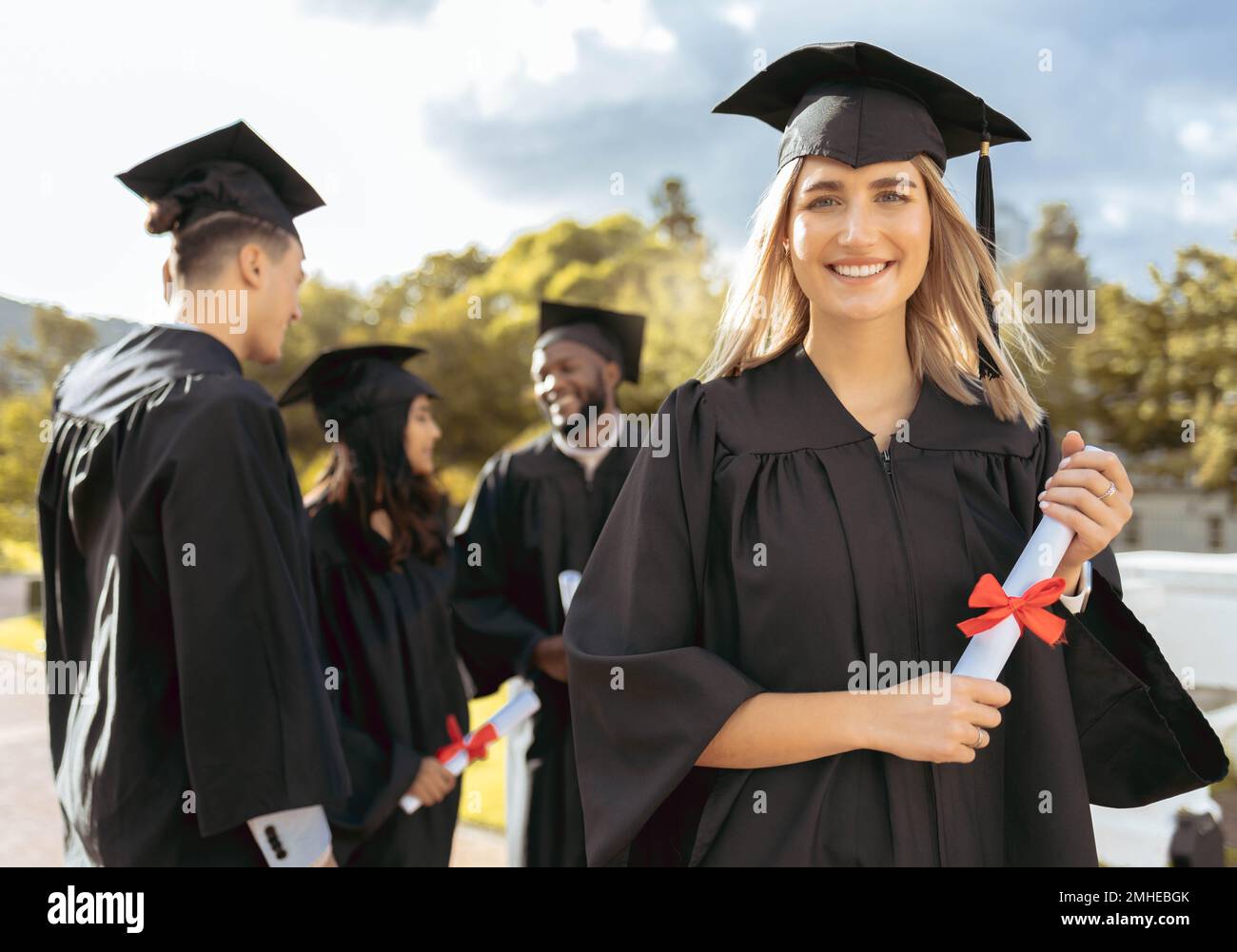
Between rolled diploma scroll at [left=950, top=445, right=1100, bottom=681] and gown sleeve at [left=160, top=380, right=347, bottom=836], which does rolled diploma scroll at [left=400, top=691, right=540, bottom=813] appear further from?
rolled diploma scroll at [left=950, top=445, right=1100, bottom=681]

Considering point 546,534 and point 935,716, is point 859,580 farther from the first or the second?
point 546,534

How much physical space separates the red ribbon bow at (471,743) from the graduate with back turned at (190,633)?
1.04 metres

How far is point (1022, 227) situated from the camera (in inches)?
1366

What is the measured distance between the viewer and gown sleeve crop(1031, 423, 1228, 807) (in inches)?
76.2

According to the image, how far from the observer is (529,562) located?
14.9 ft

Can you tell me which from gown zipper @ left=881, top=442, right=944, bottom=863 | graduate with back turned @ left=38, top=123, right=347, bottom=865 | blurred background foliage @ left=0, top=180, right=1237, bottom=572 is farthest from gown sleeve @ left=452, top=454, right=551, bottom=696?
blurred background foliage @ left=0, top=180, right=1237, bottom=572

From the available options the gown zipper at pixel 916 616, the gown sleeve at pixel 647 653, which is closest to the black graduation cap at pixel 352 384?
the gown sleeve at pixel 647 653

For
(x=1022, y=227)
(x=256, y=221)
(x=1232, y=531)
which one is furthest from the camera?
(x=1022, y=227)

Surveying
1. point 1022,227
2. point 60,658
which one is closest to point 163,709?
point 60,658

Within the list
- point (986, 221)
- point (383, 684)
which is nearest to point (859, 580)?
point (986, 221)

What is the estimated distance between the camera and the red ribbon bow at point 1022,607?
1716 mm

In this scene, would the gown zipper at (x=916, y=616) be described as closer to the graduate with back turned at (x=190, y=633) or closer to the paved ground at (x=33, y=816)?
the graduate with back turned at (x=190, y=633)

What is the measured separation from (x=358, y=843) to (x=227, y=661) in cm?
153
